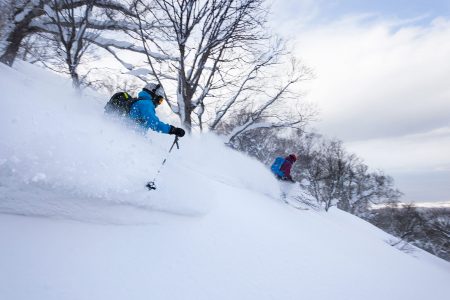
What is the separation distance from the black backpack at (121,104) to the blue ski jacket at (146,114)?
0.09 m

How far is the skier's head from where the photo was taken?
17.6ft

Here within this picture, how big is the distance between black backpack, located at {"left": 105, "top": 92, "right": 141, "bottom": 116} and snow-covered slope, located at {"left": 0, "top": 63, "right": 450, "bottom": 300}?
229 mm

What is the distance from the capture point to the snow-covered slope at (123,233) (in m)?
2.62

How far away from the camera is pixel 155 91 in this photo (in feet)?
17.8

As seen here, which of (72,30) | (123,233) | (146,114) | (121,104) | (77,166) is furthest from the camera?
(72,30)

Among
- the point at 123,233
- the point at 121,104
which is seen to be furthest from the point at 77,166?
the point at 121,104

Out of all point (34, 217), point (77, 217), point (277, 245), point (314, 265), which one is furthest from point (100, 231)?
point (314, 265)

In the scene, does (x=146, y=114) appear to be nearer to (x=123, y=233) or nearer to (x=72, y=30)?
(x=123, y=233)

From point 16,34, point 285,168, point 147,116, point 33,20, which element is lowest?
point 147,116

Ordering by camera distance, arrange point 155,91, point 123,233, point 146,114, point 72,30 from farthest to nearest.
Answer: point 72,30 < point 155,91 < point 146,114 < point 123,233

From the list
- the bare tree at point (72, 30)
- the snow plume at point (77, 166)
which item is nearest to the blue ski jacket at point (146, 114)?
the snow plume at point (77, 166)

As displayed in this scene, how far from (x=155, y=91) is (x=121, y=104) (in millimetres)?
682

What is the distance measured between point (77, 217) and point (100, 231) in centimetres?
31

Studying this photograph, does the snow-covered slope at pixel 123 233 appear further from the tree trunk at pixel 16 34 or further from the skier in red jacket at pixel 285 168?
the tree trunk at pixel 16 34
